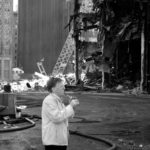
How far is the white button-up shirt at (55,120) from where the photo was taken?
4.42 metres

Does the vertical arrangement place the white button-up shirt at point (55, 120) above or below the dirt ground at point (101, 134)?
above

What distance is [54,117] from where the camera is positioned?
4410 mm

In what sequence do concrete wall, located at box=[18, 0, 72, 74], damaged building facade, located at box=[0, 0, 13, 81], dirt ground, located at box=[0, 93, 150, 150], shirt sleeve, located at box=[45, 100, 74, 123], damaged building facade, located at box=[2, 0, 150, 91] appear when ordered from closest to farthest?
shirt sleeve, located at box=[45, 100, 74, 123] < dirt ground, located at box=[0, 93, 150, 150] < damaged building facade, located at box=[2, 0, 150, 91] < damaged building facade, located at box=[0, 0, 13, 81] < concrete wall, located at box=[18, 0, 72, 74]

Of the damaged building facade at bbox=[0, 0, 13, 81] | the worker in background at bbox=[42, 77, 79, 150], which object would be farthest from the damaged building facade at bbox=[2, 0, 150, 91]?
the damaged building facade at bbox=[0, 0, 13, 81]

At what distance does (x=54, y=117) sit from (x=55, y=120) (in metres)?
0.04

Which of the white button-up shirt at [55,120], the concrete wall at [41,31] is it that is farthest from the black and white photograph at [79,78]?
the concrete wall at [41,31]

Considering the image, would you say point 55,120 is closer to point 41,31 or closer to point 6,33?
point 6,33

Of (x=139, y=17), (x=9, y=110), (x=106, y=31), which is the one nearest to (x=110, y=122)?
(x=9, y=110)

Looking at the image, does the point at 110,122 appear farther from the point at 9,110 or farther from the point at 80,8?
the point at 80,8

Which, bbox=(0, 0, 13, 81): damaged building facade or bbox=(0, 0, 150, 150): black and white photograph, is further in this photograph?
bbox=(0, 0, 13, 81): damaged building facade

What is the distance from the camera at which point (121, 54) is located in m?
31.9

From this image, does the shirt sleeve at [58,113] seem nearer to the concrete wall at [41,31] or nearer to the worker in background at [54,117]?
the worker in background at [54,117]

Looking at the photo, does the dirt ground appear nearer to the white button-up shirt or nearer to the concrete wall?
the white button-up shirt

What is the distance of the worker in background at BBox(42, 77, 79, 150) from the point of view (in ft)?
14.5
